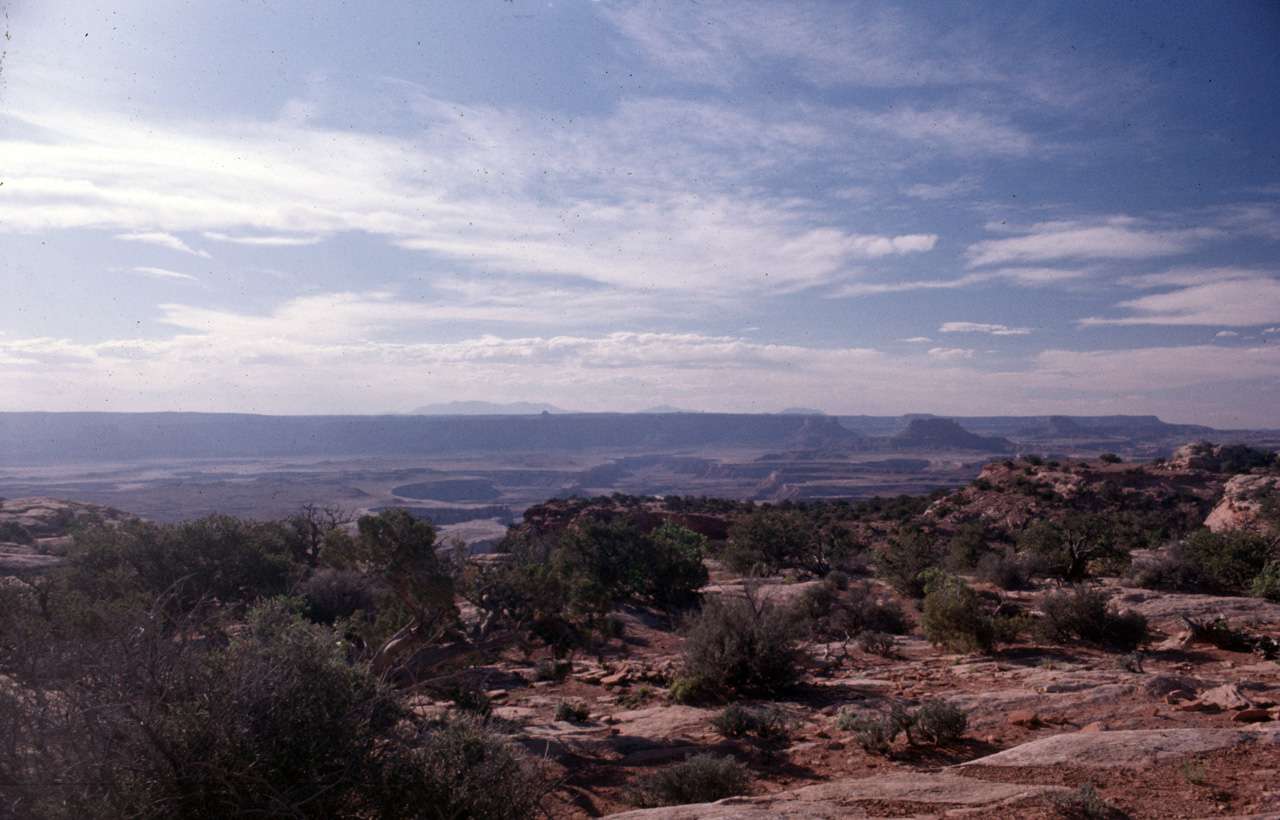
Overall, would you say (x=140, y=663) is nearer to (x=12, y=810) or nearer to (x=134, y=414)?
(x=12, y=810)

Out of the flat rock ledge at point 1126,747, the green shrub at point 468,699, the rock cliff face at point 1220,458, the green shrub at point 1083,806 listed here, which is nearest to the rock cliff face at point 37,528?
the green shrub at point 468,699

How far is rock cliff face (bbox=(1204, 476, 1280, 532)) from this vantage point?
79.6 feet

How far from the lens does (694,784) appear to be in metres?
6.79

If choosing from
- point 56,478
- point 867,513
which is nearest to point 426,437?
point 56,478

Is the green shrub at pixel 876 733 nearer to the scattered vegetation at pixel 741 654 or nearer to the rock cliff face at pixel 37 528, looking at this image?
the scattered vegetation at pixel 741 654

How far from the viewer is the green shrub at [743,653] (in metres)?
11.7

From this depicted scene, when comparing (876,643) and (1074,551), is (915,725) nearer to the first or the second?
(876,643)

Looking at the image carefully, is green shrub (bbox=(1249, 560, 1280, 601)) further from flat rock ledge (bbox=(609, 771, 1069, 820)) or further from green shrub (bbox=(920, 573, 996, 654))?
flat rock ledge (bbox=(609, 771, 1069, 820))

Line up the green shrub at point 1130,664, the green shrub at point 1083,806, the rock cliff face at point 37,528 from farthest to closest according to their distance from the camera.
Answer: the rock cliff face at point 37,528
the green shrub at point 1130,664
the green shrub at point 1083,806

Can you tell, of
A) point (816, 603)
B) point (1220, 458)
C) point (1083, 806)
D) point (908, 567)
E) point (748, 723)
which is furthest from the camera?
point (1220, 458)

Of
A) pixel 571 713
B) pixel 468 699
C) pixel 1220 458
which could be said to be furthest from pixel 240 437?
pixel 1220 458

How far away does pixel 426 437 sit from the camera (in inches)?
7584

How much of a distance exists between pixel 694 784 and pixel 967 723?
14.8 feet

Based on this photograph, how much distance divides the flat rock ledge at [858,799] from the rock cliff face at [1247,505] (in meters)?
27.0
